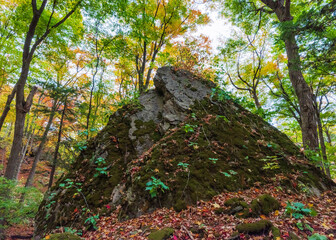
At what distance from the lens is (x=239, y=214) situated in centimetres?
287

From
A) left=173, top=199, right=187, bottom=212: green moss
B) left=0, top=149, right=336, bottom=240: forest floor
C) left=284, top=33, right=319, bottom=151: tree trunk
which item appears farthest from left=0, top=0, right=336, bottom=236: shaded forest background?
left=173, top=199, right=187, bottom=212: green moss

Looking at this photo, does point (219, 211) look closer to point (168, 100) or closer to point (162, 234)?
point (162, 234)

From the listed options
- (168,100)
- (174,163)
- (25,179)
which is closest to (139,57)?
(168,100)

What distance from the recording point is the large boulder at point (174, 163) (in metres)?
3.89

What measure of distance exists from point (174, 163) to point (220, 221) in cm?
186

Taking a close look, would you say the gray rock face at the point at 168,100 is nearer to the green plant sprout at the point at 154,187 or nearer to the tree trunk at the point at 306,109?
the green plant sprout at the point at 154,187

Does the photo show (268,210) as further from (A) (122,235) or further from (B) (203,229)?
(A) (122,235)

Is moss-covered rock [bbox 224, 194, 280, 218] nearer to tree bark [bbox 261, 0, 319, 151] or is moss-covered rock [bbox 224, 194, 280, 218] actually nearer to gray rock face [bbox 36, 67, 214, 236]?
gray rock face [bbox 36, 67, 214, 236]

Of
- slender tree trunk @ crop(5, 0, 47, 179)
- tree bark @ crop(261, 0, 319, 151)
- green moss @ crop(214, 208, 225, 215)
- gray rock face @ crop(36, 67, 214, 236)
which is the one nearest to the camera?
green moss @ crop(214, 208, 225, 215)

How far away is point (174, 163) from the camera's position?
173 inches

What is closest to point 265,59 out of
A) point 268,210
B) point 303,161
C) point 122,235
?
point 303,161

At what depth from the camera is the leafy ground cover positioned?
2344mm

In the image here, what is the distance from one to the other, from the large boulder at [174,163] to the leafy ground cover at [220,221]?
23 centimetres

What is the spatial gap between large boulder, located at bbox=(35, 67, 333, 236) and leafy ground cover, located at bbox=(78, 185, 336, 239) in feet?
0.74
